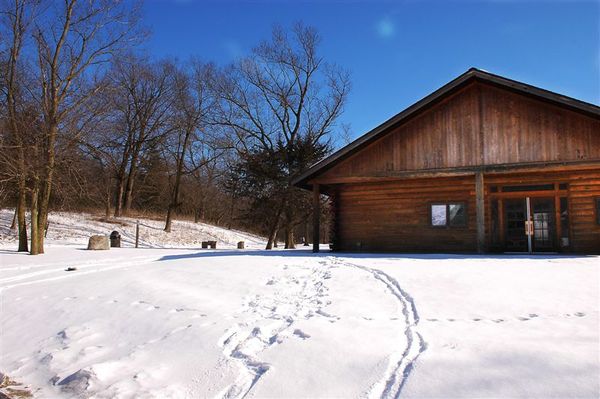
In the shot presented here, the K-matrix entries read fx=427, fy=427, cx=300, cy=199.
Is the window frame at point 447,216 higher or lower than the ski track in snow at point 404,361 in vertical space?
higher

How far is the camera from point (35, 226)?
55.4ft

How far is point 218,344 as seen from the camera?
5.43 m

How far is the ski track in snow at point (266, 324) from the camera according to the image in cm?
462

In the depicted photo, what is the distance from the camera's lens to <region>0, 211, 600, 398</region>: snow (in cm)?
418

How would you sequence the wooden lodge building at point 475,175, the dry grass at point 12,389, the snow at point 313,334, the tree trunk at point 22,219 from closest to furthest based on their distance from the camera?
the snow at point 313,334 → the dry grass at point 12,389 → the wooden lodge building at point 475,175 → the tree trunk at point 22,219

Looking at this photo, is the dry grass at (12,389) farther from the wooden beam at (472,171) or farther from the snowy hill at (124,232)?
the snowy hill at (124,232)

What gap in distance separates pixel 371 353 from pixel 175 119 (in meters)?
34.8

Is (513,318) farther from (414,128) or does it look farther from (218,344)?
(414,128)

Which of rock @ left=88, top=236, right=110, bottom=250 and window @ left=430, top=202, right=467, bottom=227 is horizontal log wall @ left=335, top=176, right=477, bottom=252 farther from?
rock @ left=88, top=236, right=110, bottom=250

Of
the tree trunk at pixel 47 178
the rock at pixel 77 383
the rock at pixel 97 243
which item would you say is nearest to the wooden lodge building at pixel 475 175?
the tree trunk at pixel 47 178

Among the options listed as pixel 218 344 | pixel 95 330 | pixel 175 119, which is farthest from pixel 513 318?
pixel 175 119

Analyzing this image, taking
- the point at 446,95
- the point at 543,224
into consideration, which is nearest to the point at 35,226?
the point at 446,95

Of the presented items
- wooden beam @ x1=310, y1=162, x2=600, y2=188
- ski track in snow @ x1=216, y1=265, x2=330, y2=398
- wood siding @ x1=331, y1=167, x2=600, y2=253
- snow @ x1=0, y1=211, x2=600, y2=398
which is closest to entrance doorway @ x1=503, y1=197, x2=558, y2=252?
wood siding @ x1=331, y1=167, x2=600, y2=253

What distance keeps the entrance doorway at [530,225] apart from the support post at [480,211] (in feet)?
5.48
